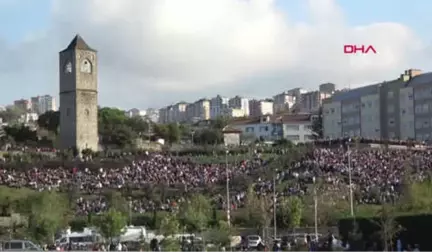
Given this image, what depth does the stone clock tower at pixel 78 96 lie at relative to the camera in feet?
314

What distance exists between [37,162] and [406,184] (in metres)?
36.9

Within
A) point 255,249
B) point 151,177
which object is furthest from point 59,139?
point 255,249

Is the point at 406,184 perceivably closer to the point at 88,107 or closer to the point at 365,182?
the point at 365,182

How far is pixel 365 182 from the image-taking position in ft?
199

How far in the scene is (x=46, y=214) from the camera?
170 feet

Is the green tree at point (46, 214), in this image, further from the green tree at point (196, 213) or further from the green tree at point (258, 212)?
the green tree at point (258, 212)

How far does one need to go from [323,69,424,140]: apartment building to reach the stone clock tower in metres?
34.2

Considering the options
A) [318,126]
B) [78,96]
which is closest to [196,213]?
[78,96]

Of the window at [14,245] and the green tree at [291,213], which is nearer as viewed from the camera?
the window at [14,245]

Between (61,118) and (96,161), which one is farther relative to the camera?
(61,118)

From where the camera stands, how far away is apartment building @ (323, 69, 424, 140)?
101m

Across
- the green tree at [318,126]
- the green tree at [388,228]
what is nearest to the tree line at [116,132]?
the green tree at [318,126]

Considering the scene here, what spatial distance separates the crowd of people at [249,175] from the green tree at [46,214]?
2.54 m

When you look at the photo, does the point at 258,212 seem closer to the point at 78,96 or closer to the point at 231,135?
the point at 78,96
